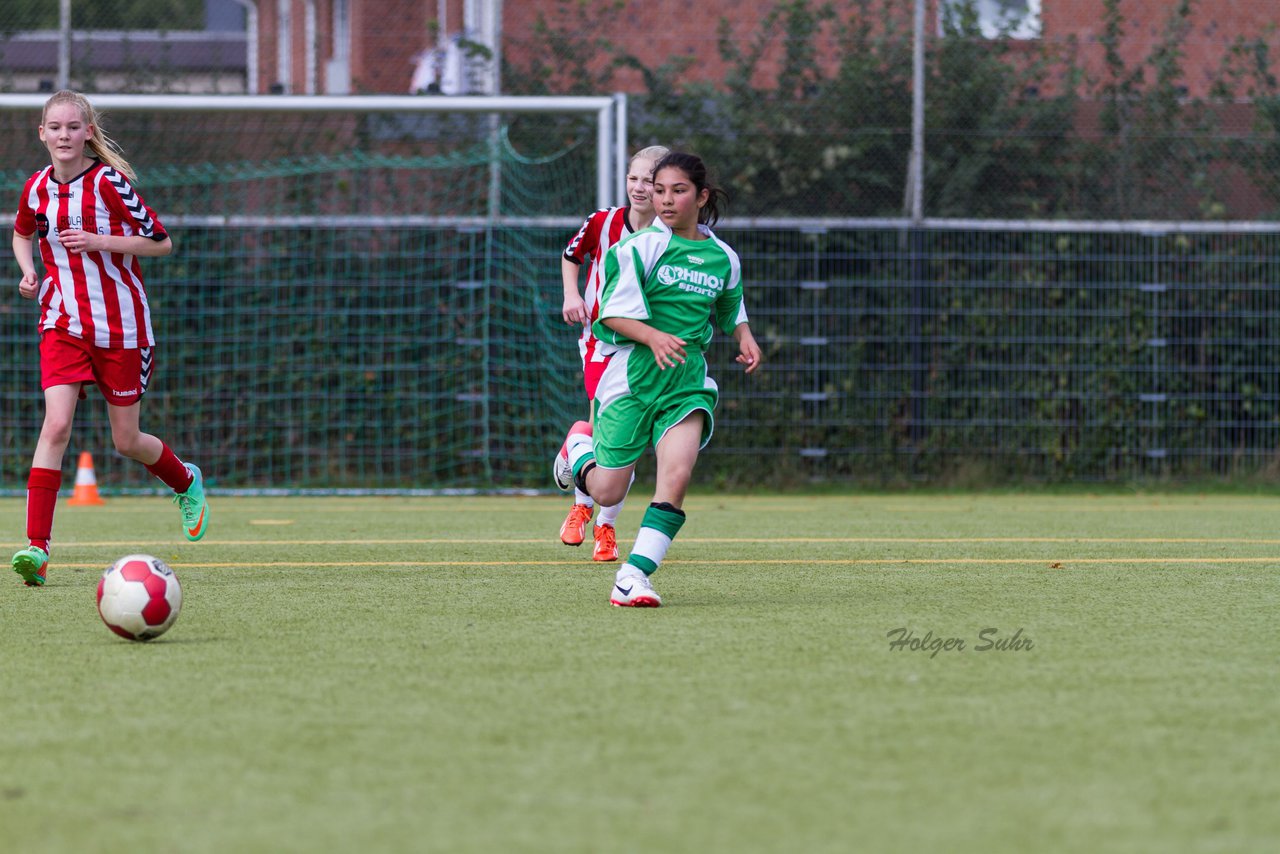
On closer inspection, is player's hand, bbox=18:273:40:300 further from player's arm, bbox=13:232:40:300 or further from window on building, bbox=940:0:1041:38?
window on building, bbox=940:0:1041:38

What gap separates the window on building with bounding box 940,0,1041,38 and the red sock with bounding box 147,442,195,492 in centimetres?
730

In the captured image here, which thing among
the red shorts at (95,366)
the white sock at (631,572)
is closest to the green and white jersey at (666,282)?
the white sock at (631,572)

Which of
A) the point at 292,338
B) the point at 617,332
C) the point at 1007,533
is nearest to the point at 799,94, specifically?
the point at 292,338

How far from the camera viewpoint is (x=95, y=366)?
20.3 ft

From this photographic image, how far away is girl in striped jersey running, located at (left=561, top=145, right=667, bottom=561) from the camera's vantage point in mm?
6836

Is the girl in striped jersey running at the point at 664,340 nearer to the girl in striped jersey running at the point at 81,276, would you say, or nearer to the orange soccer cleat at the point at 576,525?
the orange soccer cleat at the point at 576,525

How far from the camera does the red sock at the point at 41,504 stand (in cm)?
589

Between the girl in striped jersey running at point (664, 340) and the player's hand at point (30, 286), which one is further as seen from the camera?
the player's hand at point (30, 286)

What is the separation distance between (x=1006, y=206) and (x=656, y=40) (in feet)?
9.33

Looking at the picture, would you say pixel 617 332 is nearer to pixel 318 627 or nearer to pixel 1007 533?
pixel 318 627

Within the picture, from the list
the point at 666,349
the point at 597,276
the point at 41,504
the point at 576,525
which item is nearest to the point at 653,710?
the point at 666,349

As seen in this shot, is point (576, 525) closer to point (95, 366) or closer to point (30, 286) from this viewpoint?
point (95, 366)

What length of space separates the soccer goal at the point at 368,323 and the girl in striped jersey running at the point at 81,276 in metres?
5.45

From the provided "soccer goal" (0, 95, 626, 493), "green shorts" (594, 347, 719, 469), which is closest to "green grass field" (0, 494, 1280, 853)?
"green shorts" (594, 347, 719, 469)
